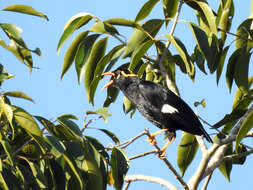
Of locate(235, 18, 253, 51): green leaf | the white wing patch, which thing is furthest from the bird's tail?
locate(235, 18, 253, 51): green leaf

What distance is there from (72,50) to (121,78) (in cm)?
91

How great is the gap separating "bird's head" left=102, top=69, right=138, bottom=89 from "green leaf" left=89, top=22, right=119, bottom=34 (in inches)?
36.5

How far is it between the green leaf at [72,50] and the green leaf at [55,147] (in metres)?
0.96

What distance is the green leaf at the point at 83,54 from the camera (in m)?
3.52

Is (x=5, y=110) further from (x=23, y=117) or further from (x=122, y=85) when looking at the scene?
(x=122, y=85)

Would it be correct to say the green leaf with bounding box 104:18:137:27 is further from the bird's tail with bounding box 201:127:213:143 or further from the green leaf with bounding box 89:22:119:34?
the bird's tail with bounding box 201:127:213:143

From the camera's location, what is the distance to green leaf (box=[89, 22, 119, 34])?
10.8ft

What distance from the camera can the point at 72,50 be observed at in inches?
141

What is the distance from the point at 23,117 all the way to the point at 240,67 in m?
1.69

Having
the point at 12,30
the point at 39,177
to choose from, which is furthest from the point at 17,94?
the point at 39,177

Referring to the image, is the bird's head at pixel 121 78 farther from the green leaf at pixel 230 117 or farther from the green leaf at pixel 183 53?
the green leaf at pixel 230 117

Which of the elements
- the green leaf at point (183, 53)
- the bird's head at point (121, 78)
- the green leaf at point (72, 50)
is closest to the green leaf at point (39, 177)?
the green leaf at point (72, 50)

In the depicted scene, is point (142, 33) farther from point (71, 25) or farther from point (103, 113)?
point (103, 113)

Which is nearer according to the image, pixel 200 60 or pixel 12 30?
pixel 12 30
